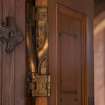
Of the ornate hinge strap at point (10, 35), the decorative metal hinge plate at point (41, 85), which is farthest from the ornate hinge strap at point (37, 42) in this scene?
the ornate hinge strap at point (10, 35)

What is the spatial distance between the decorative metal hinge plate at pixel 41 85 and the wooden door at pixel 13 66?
0.06 m

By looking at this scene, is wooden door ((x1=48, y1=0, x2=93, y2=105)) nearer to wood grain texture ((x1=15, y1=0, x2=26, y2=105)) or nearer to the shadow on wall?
wood grain texture ((x1=15, y1=0, x2=26, y2=105))

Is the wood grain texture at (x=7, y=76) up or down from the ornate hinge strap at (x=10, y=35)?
down

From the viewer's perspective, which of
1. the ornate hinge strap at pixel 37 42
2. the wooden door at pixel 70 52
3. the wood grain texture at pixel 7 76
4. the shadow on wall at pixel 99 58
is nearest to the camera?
the wood grain texture at pixel 7 76

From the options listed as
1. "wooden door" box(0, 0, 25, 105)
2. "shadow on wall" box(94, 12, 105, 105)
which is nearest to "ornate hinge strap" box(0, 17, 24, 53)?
"wooden door" box(0, 0, 25, 105)

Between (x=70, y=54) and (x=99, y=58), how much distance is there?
1393mm

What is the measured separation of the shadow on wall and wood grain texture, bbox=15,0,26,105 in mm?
1753

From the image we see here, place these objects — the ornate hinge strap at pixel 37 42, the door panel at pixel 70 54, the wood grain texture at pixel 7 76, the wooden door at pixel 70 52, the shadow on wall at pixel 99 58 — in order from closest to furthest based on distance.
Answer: the wood grain texture at pixel 7 76, the ornate hinge strap at pixel 37 42, the wooden door at pixel 70 52, the door panel at pixel 70 54, the shadow on wall at pixel 99 58

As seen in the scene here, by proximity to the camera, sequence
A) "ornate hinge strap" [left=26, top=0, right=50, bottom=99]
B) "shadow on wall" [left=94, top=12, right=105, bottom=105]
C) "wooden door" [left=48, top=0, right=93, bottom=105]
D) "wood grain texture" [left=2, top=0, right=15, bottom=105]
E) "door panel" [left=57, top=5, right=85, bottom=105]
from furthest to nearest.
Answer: "shadow on wall" [left=94, top=12, right=105, bottom=105]
"door panel" [left=57, top=5, right=85, bottom=105]
"wooden door" [left=48, top=0, right=93, bottom=105]
"ornate hinge strap" [left=26, top=0, right=50, bottom=99]
"wood grain texture" [left=2, top=0, right=15, bottom=105]

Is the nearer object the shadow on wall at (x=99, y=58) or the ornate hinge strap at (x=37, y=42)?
the ornate hinge strap at (x=37, y=42)

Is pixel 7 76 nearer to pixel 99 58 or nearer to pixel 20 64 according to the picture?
pixel 20 64

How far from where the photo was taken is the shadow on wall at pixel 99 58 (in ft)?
9.37

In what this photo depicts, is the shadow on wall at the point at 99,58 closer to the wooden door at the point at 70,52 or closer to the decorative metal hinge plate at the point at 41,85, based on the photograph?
the wooden door at the point at 70,52

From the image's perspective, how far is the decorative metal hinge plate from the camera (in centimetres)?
121
